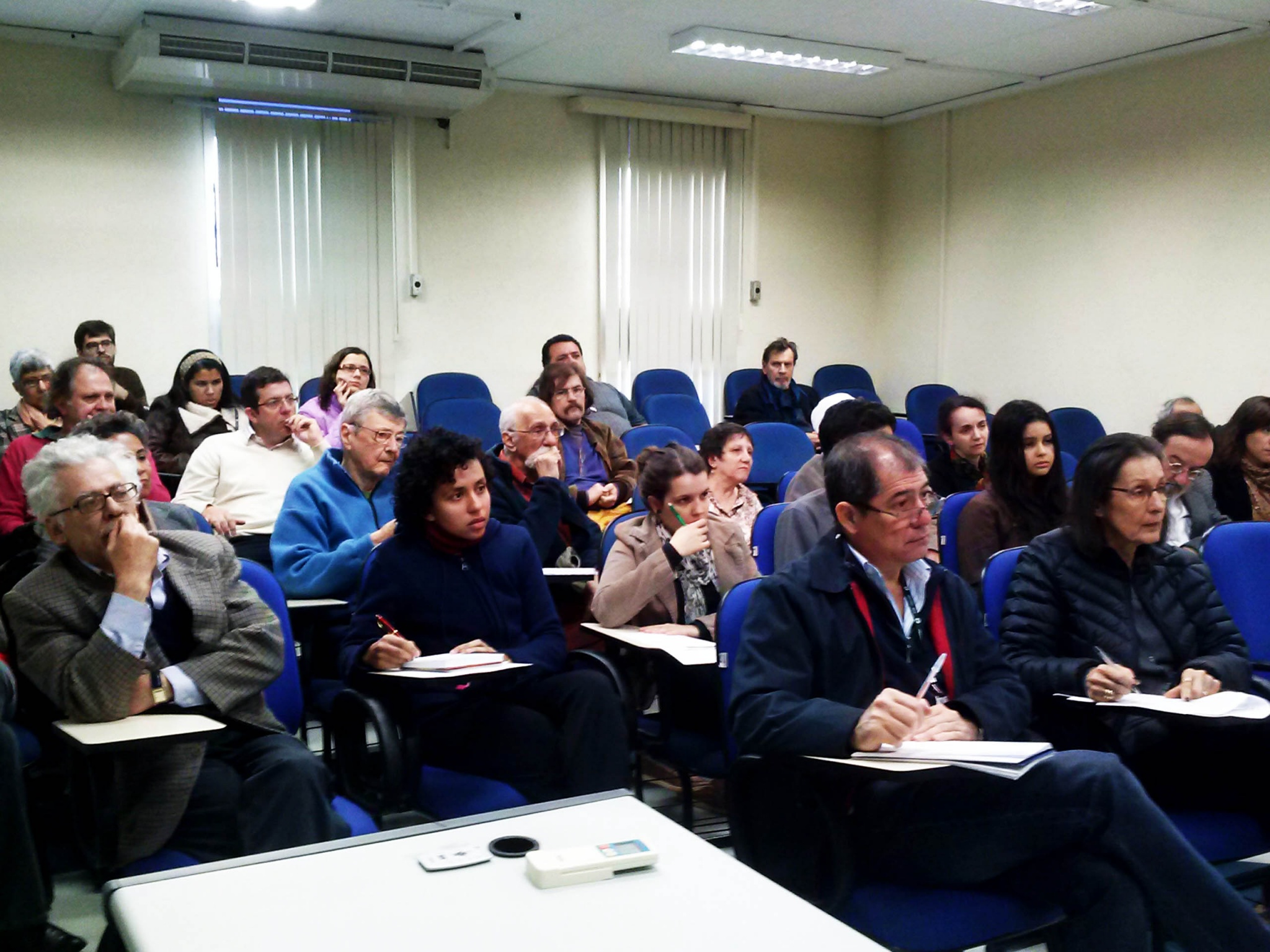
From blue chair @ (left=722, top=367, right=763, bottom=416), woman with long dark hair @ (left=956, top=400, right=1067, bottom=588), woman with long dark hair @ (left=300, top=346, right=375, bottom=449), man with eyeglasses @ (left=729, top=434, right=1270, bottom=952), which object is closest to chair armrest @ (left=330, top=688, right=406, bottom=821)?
man with eyeglasses @ (left=729, top=434, right=1270, bottom=952)

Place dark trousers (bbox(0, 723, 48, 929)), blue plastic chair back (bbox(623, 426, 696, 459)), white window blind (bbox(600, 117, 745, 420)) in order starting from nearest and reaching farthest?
dark trousers (bbox(0, 723, 48, 929))
blue plastic chair back (bbox(623, 426, 696, 459))
white window blind (bbox(600, 117, 745, 420))

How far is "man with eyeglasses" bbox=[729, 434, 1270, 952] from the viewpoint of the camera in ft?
6.25

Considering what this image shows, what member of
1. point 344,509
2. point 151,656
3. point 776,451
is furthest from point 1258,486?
point 151,656

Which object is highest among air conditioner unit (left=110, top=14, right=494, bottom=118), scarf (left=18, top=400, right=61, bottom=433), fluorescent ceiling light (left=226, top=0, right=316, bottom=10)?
fluorescent ceiling light (left=226, top=0, right=316, bottom=10)

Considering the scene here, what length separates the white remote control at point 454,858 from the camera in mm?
1525

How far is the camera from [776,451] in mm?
5871

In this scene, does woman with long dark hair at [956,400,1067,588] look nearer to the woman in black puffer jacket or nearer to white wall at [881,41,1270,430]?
the woman in black puffer jacket

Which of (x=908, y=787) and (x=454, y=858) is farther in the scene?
(x=908, y=787)

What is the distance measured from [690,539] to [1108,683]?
1131mm

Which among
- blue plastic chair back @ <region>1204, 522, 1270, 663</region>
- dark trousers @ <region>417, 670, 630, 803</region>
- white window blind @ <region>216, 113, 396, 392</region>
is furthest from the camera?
white window blind @ <region>216, 113, 396, 392</region>

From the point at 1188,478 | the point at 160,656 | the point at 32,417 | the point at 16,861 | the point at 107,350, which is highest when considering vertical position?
the point at 107,350

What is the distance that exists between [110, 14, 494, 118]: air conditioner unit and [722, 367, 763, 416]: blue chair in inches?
106

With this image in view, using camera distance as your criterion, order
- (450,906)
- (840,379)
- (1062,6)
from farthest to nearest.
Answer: (840,379)
(1062,6)
(450,906)

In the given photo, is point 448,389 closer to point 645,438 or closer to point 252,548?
point 645,438
